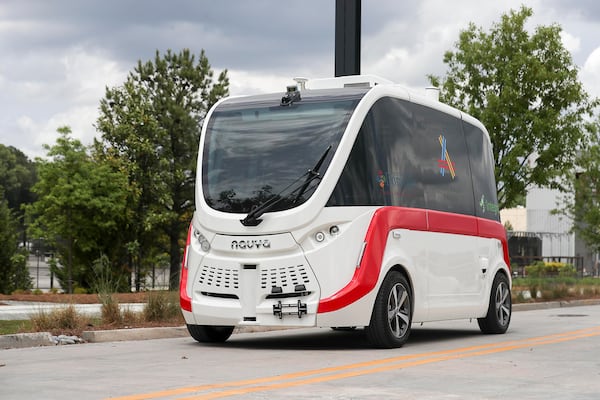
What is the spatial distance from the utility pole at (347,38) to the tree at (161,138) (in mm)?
24598

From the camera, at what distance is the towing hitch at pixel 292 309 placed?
12055mm

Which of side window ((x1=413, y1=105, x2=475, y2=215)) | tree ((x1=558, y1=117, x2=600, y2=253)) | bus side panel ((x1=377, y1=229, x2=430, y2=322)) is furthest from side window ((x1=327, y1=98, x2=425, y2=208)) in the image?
tree ((x1=558, y1=117, x2=600, y2=253))

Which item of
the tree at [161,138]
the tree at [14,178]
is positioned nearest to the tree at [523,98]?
the tree at [161,138]

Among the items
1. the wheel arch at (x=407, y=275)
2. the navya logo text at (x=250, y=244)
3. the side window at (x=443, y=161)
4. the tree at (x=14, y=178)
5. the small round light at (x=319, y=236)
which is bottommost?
the wheel arch at (x=407, y=275)

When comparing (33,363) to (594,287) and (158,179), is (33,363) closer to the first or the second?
(594,287)

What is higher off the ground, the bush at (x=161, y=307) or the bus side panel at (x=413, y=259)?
the bus side panel at (x=413, y=259)

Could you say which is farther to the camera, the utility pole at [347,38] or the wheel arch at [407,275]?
the utility pole at [347,38]

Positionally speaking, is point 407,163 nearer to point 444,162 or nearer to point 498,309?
point 444,162

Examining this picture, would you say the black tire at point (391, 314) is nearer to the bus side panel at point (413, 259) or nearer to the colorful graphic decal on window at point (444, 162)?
the bus side panel at point (413, 259)

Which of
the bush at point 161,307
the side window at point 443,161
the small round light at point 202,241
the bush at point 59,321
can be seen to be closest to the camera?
the small round light at point 202,241

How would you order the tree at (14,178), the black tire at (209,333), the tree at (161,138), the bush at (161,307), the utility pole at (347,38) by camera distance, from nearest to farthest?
1. the black tire at (209,333)
2. the bush at (161,307)
3. the utility pole at (347,38)
4. the tree at (161,138)
5. the tree at (14,178)

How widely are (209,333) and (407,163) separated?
3.27 meters

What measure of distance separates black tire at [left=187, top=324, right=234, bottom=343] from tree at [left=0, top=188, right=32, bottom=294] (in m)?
25.5

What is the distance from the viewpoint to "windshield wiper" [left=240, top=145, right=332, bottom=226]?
12.3 m
